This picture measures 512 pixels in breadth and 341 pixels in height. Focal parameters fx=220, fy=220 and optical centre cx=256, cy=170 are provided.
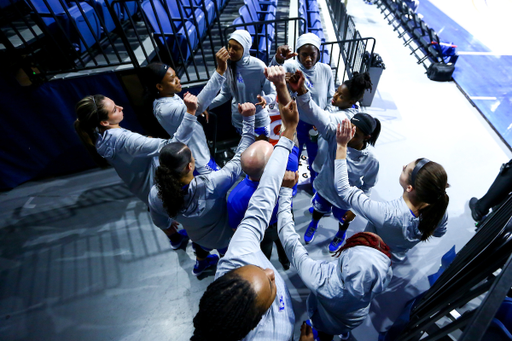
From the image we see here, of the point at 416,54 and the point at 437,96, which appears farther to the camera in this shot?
the point at 416,54

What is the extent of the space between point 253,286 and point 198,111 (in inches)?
67.5

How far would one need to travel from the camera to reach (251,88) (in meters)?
2.55

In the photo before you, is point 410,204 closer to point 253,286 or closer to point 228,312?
point 253,286

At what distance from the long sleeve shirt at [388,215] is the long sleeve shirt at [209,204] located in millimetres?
710

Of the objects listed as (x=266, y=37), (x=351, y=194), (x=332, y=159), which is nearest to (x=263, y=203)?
(x=351, y=194)

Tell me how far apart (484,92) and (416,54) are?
6.90 feet

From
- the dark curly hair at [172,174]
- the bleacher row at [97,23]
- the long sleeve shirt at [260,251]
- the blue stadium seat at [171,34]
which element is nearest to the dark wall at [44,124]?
the bleacher row at [97,23]

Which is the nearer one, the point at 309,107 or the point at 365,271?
the point at 365,271

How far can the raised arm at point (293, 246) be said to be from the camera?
111cm

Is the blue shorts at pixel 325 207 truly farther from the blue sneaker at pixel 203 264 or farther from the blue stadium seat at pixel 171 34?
the blue stadium seat at pixel 171 34

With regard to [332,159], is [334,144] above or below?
above

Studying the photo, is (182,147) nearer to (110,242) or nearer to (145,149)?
(145,149)

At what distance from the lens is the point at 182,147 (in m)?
1.33

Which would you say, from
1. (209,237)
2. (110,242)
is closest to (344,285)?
(209,237)
